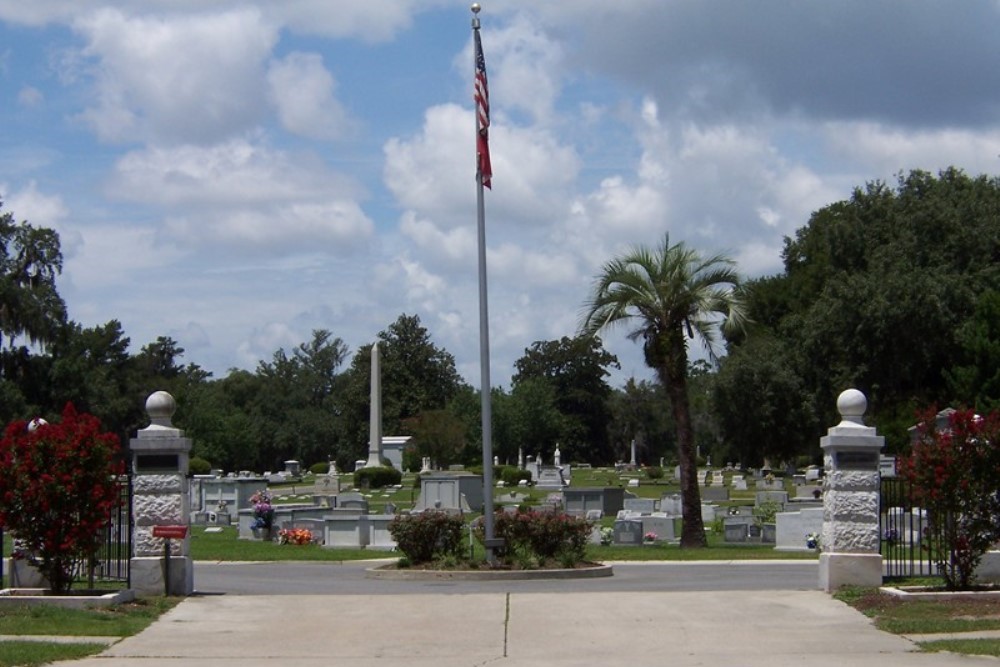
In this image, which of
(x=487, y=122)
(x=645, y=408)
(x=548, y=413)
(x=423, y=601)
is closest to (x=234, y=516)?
(x=487, y=122)

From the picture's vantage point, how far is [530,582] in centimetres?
1941

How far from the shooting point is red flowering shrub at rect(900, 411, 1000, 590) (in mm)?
15773

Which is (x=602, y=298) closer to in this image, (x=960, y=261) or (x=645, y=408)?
(x=960, y=261)

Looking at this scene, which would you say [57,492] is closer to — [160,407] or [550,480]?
[160,407]

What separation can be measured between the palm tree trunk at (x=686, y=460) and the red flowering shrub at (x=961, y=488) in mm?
13600

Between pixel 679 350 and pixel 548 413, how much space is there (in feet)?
241

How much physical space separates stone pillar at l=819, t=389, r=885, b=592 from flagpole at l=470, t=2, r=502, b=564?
18.1 ft

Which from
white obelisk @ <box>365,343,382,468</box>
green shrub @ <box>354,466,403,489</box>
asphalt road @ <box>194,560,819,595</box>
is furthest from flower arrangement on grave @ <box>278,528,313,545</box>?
white obelisk @ <box>365,343,382,468</box>

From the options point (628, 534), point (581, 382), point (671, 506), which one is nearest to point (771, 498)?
point (671, 506)

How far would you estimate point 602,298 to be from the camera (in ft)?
95.7

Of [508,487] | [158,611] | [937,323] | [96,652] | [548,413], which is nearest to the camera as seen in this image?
[96,652]

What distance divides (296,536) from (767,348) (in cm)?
3830

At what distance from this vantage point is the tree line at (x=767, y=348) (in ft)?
141

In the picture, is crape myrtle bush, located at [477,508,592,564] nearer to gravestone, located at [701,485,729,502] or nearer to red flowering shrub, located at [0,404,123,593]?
red flowering shrub, located at [0,404,123,593]
